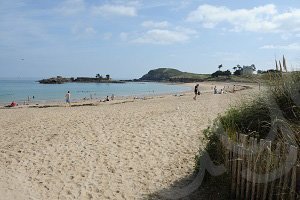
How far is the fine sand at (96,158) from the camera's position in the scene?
7.40 m

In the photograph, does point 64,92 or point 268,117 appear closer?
point 268,117

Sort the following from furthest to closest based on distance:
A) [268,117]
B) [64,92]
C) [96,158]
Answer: [64,92] → [96,158] → [268,117]

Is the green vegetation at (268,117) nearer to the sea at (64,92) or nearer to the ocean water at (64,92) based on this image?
the sea at (64,92)

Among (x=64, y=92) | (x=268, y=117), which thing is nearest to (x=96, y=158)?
(x=268, y=117)

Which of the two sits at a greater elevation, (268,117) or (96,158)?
(268,117)

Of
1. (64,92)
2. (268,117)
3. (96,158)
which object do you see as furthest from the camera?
(64,92)

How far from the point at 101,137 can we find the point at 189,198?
598 cm

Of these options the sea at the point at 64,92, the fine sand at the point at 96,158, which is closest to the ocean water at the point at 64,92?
the sea at the point at 64,92

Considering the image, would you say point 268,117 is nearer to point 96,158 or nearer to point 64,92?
point 96,158

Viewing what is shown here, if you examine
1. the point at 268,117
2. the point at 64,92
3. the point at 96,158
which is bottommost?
the point at 64,92

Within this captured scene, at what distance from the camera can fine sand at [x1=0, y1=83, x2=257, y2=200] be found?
740 cm

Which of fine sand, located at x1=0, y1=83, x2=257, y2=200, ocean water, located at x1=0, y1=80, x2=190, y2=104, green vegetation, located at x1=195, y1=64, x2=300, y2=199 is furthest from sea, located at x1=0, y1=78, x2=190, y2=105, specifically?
green vegetation, located at x1=195, y1=64, x2=300, y2=199

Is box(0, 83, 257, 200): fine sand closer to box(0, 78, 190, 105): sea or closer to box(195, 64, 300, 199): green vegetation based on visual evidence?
box(195, 64, 300, 199): green vegetation

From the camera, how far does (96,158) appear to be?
956 centimetres
